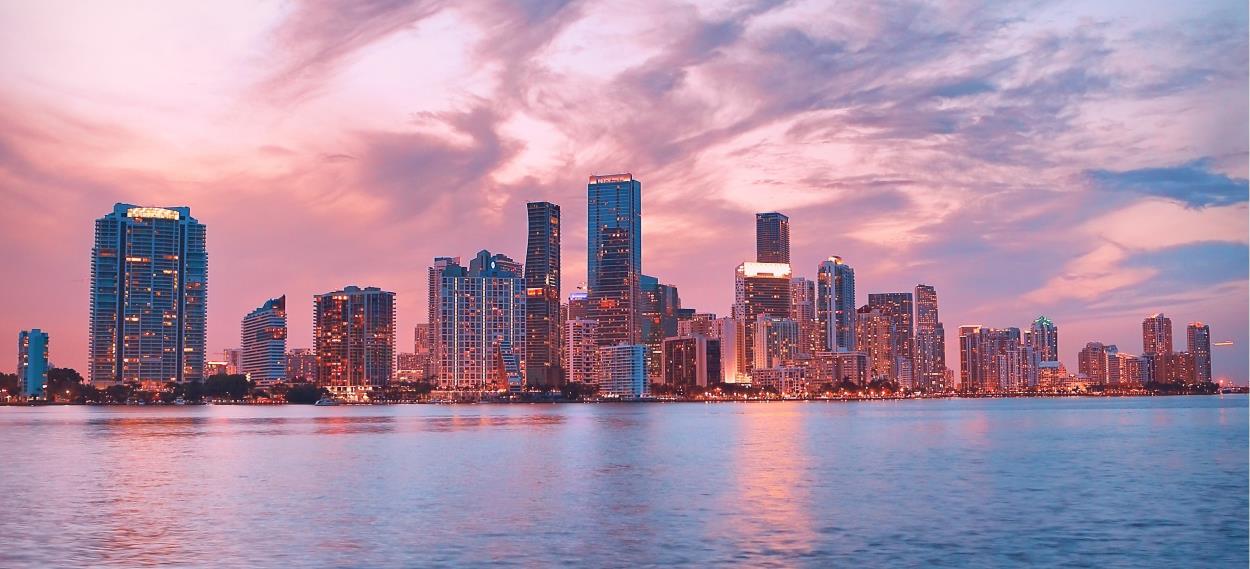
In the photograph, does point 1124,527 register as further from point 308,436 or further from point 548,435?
point 308,436

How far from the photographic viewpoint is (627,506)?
169ft

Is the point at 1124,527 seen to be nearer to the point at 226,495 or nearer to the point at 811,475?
the point at 811,475

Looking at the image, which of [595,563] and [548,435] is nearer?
[595,563]

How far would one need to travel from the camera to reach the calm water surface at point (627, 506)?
38594 mm

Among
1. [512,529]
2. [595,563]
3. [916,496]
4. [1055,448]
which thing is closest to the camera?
[595,563]

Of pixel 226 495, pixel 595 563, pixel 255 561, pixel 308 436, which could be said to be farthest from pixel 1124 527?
pixel 308 436

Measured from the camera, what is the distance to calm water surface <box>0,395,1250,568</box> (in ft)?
127

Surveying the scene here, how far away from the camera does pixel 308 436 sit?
121m

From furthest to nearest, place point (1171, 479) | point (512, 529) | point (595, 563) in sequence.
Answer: point (1171, 479), point (512, 529), point (595, 563)

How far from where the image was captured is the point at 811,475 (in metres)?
66.9

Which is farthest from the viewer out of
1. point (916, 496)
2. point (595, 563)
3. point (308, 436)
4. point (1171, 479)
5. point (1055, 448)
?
point (308, 436)

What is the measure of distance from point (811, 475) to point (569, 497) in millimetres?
17832

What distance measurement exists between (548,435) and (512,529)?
79225 mm

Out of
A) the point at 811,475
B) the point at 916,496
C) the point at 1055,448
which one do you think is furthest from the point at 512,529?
the point at 1055,448
